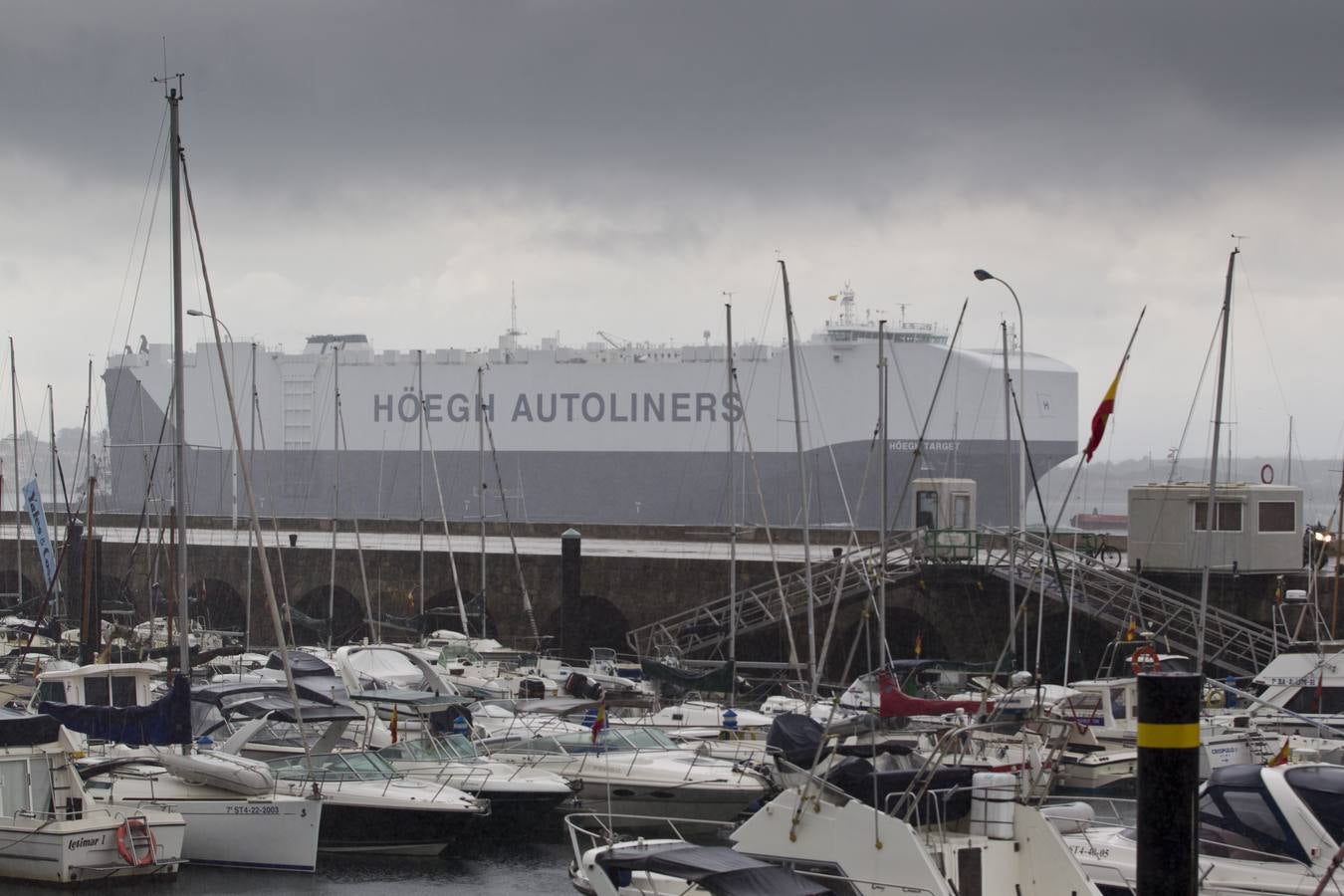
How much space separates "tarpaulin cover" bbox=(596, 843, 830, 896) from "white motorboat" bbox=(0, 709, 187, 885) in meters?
5.48

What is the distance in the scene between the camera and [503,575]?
31266 millimetres

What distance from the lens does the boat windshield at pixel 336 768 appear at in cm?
1567

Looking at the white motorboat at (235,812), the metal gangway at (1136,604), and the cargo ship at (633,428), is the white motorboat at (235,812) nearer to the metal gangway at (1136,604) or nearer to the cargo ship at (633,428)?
the metal gangway at (1136,604)

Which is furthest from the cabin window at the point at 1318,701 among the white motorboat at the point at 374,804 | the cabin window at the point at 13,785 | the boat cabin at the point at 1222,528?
the cabin window at the point at 13,785

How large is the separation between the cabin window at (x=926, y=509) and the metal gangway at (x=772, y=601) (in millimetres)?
537

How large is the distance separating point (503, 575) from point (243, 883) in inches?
666

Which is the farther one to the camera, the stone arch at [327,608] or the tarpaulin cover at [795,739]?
the stone arch at [327,608]

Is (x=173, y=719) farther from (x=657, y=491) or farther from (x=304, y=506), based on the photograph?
(x=304, y=506)

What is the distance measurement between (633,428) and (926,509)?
75.5ft

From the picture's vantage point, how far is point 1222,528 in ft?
86.1

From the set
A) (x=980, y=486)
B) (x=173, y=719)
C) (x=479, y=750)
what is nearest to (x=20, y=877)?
(x=173, y=719)

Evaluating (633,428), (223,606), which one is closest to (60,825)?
(223,606)

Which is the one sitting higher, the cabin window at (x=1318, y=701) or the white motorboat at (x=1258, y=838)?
the white motorboat at (x=1258, y=838)

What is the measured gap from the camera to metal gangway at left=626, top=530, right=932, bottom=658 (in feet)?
87.3
